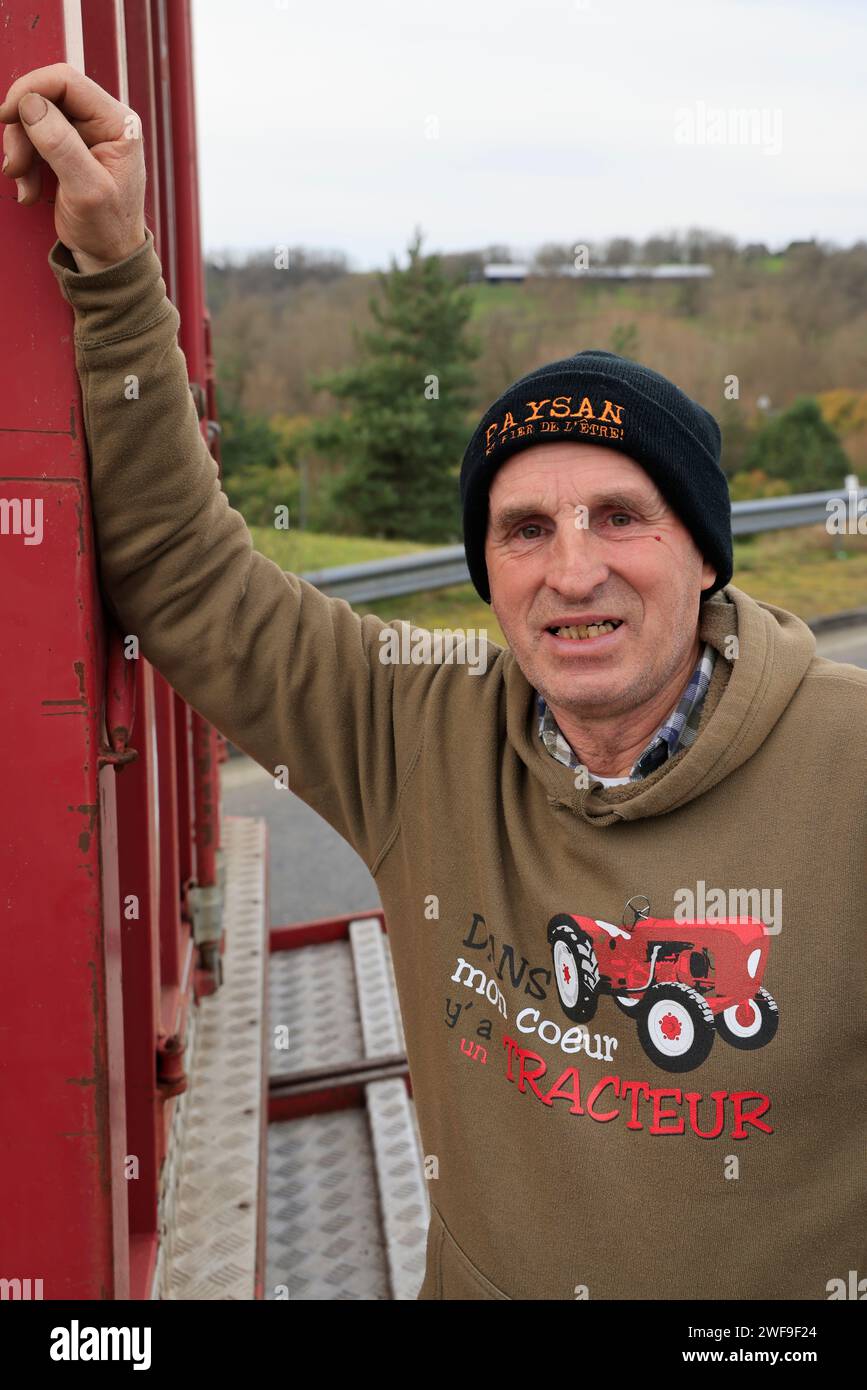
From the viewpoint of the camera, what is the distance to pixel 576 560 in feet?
6.36

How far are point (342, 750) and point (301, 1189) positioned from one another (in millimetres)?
2108

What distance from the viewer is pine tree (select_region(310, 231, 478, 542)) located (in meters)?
20.8

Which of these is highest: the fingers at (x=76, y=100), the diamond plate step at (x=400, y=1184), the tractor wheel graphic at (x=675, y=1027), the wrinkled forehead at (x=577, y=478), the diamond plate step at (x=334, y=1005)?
the fingers at (x=76, y=100)

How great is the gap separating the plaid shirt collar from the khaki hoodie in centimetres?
3

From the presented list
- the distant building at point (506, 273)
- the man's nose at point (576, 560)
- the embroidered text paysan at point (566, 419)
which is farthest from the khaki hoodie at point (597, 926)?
the distant building at point (506, 273)

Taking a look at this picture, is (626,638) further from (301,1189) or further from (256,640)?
(301,1189)

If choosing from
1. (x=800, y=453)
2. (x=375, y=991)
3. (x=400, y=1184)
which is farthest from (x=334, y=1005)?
(x=800, y=453)

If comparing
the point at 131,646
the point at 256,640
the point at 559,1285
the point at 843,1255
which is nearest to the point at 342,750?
the point at 256,640

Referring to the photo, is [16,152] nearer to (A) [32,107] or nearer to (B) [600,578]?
(A) [32,107]

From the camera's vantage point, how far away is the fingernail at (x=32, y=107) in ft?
5.04

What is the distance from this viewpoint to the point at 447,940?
208cm

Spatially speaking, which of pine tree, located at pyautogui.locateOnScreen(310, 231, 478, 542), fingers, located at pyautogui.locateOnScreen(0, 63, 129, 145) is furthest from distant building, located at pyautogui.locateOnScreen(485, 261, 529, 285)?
fingers, located at pyautogui.locateOnScreen(0, 63, 129, 145)

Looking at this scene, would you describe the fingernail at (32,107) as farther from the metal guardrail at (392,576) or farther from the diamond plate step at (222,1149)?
the metal guardrail at (392,576)

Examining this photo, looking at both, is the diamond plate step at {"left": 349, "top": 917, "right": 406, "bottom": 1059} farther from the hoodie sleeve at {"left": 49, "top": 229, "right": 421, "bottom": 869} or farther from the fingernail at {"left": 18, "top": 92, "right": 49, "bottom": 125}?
the fingernail at {"left": 18, "top": 92, "right": 49, "bottom": 125}
